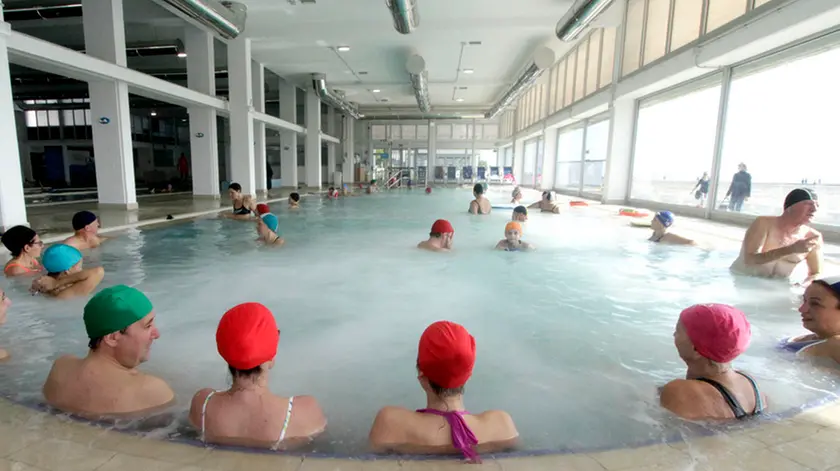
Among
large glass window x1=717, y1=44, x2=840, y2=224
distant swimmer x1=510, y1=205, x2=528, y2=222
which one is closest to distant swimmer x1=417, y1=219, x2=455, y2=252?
distant swimmer x1=510, y1=205, x2=528, y2=222

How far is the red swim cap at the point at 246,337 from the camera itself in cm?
165

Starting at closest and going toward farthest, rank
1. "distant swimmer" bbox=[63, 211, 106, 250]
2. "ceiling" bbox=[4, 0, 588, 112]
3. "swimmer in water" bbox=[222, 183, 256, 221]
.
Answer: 1. "distant swimmer" bbox=[63, 211, 106, 250]
2. "swimmer in water" bbox=[222, 183, 256, 221]
3. "ceiling" bbox=[4, 0, 588, 112]

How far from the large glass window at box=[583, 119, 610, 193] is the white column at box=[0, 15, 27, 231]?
51.1 feet

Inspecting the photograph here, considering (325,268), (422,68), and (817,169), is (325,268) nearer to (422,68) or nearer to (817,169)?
(817,169)

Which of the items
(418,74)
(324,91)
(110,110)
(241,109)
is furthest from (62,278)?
(324,91)

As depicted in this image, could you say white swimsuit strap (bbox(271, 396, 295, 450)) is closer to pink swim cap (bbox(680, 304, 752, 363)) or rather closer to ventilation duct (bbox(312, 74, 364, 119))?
pink swim cap (bbox(680, 304, 752, 363))

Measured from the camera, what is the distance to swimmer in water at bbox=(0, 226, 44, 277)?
433 centimetres

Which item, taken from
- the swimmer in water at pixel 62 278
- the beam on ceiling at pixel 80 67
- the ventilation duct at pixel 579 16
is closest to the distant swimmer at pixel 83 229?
the swimmer in water at pixel 62 278

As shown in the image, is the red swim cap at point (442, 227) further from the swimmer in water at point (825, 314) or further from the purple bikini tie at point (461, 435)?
the purple bikini tie at point (461, 435)

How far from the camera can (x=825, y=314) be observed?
2568 mm

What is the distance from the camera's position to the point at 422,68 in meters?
14.9

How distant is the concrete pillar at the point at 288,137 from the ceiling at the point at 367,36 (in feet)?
3.11

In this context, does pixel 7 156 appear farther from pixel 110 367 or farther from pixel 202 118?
pixel 202 118

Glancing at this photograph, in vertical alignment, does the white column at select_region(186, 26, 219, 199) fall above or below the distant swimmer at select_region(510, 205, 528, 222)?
above
